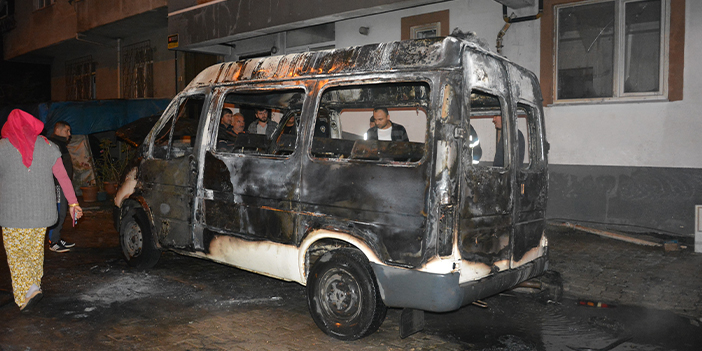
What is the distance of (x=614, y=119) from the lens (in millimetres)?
8383

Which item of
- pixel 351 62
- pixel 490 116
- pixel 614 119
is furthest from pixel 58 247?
pixel 614 119

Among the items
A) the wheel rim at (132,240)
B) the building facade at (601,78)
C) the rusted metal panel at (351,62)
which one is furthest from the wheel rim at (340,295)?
the building facade at (601,78)

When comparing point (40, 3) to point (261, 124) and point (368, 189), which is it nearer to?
point (261, 124)

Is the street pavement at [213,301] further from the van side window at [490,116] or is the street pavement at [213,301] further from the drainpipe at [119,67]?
the drainpipe at [119,67]

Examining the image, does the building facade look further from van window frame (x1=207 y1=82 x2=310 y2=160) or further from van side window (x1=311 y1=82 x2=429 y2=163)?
van window frame (x1=207 y1=82 x2=310 y2=160)

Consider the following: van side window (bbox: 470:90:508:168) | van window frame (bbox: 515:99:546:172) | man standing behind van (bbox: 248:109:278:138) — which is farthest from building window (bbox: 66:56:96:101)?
van window frame (bbox: 515:99:546:172)

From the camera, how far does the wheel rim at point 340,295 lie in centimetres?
402

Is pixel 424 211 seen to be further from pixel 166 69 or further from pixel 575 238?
pixel 166 69

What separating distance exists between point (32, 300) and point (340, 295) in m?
2.85

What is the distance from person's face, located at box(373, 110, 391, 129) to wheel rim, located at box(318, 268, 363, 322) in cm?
222

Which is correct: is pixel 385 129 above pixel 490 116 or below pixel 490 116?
below

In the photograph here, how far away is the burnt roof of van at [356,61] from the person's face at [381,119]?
1430 millimetres

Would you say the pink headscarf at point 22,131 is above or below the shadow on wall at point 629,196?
above

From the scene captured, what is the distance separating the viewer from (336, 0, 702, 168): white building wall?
7711 millimetres
